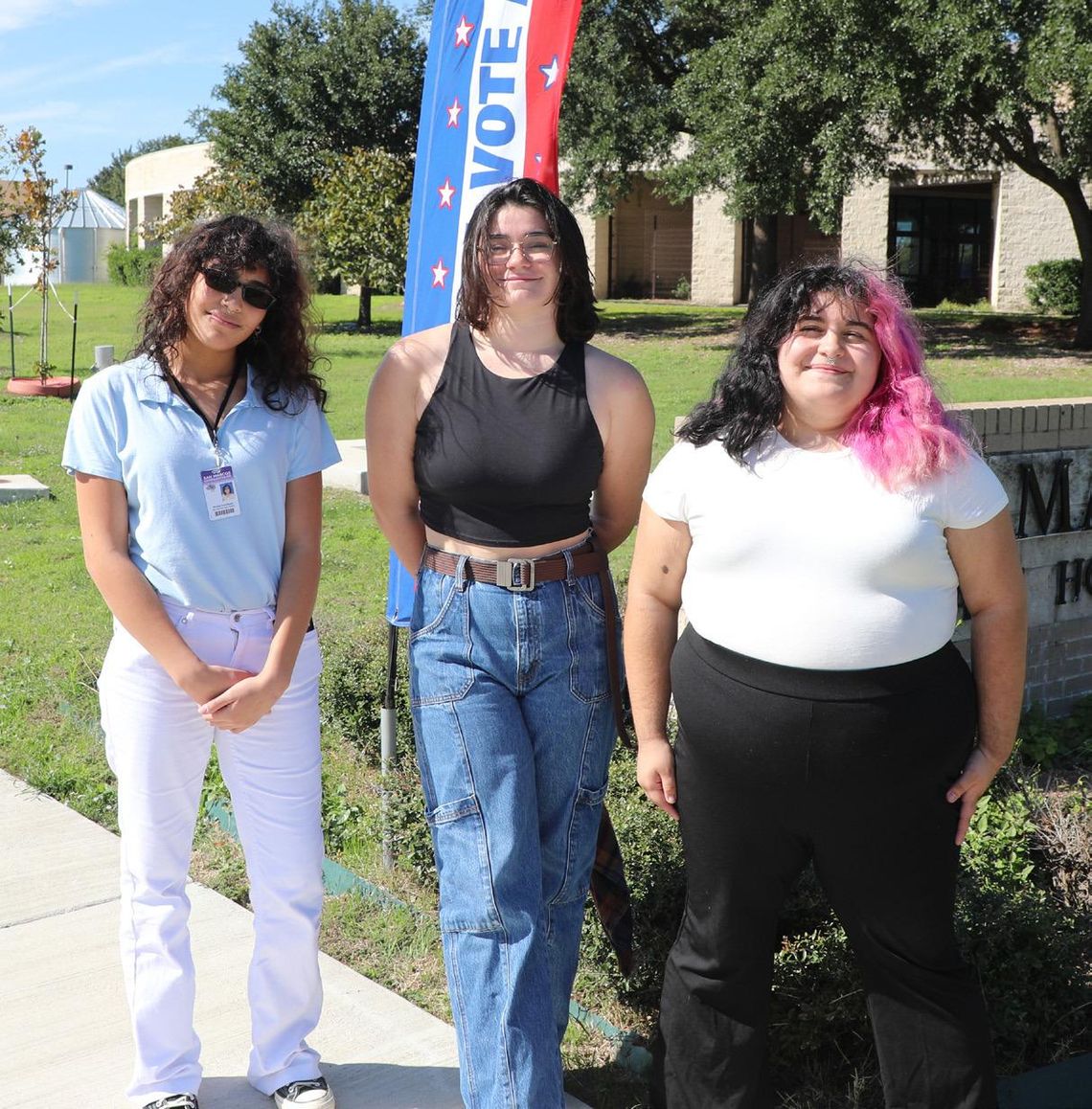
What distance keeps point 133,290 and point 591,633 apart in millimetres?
44307

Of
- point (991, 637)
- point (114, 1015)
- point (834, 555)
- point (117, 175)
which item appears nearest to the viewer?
point (834, 555)

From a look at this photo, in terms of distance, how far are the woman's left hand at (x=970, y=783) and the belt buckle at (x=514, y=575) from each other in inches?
36.7

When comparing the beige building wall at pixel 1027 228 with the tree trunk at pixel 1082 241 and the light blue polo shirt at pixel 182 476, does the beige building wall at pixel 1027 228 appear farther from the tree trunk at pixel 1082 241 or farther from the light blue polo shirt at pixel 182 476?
the light blue polo shirt at pixel 182 476

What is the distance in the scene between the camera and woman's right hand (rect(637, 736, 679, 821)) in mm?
2678

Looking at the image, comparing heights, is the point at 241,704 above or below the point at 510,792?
above

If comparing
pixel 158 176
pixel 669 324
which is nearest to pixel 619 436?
pixel 669 324

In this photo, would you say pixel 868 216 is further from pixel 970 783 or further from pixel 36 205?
pixel 970 783

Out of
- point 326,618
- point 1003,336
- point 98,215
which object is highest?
point 98,215

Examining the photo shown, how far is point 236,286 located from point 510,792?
1.20 metres

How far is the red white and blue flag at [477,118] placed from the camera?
3.81 m

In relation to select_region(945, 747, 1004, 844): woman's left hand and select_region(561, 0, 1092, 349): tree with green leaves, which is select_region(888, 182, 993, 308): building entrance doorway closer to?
select_region(561, 0, 1092, 349): tree with green leaves

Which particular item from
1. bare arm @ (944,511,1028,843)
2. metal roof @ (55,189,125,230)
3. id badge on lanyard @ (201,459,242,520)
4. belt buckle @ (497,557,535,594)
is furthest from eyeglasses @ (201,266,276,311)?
metal roof @ (55,189,125,230)

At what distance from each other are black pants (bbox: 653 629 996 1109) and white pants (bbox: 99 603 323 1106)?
0.83 meters

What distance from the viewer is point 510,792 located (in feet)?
8.71
